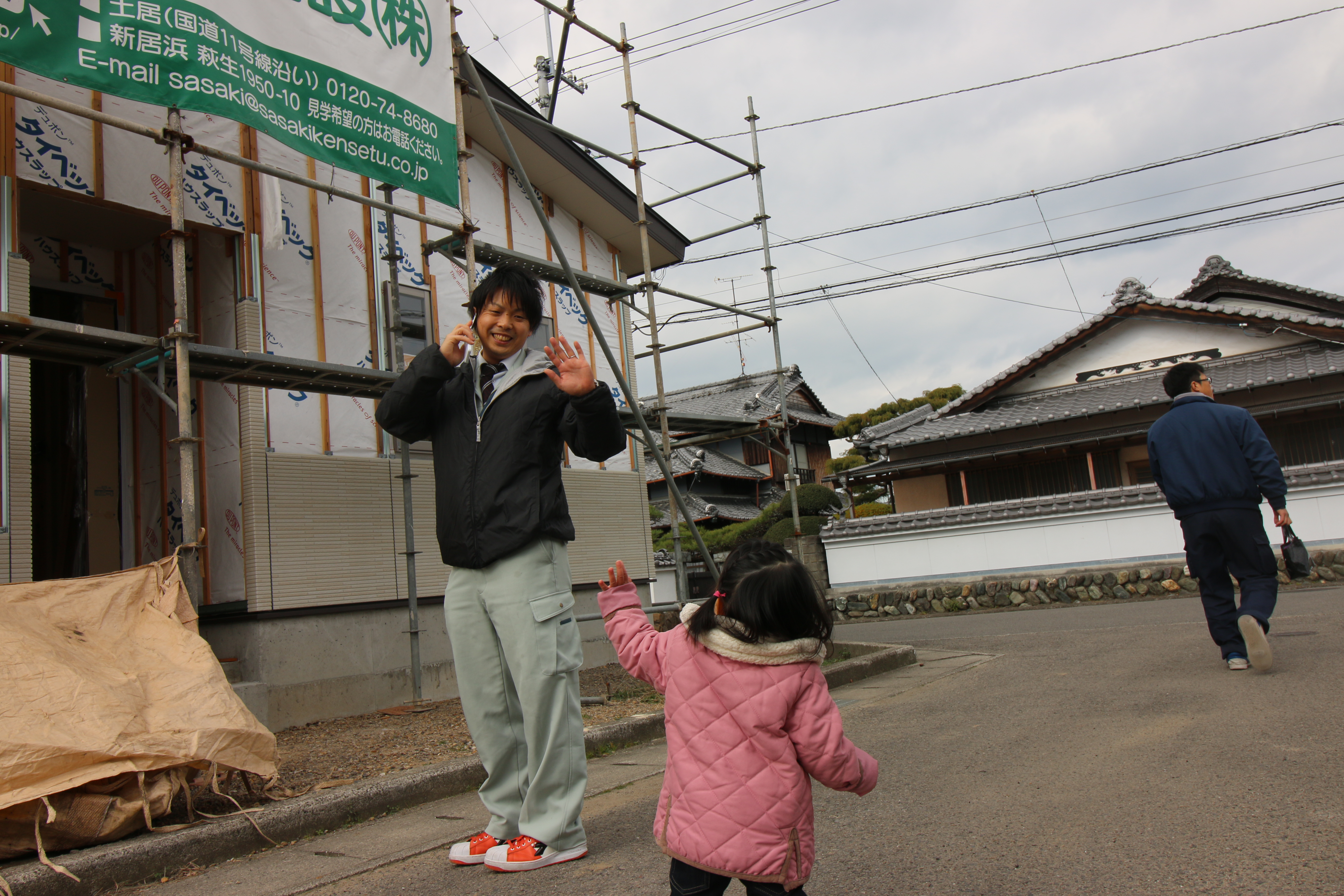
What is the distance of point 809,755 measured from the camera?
188 cm

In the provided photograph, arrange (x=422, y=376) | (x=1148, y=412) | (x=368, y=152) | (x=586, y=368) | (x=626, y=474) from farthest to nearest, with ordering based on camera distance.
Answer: (x=1148, y=412) < (x=626, y=474) < (x=368, y=152) < (x=422, y=376) < (x=586, y=368)

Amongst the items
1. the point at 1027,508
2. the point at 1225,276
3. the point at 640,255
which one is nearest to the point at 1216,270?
the point at 1225,276

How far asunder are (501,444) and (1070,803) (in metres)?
2.30

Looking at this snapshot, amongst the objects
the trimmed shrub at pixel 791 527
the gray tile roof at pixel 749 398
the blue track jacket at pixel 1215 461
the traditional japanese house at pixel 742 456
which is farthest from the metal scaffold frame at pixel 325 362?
the gray tile roof at pixel 749 398

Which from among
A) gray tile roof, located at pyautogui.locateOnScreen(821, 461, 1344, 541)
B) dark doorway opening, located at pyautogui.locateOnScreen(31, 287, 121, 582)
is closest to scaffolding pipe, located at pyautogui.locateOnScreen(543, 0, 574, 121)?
dark doorway opening, located at pyautogui.locateOnScreen(31, 287, 121, 582)

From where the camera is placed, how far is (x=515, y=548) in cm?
282

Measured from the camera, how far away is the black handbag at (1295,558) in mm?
4914

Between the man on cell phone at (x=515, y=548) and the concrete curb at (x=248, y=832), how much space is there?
49 cm

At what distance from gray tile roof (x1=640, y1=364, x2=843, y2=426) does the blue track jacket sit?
992 inches

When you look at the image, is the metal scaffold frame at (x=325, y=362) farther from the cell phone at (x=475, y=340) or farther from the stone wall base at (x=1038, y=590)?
the stone wall base at (x=1038, y=590)

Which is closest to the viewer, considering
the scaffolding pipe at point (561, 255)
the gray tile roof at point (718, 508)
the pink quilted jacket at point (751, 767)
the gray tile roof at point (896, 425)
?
the pink quilted jacket at point (751, 767)

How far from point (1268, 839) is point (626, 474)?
7146 millimetres

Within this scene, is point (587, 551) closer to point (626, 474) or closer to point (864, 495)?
point (626, 474)

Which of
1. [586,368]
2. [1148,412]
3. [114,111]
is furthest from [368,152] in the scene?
[1148,412]
